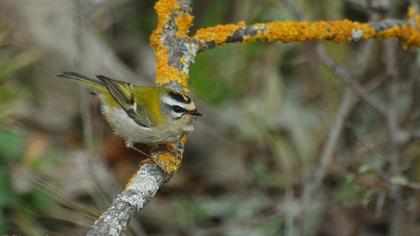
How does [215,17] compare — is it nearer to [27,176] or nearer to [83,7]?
[83,7]

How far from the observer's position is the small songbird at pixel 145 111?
3.79m

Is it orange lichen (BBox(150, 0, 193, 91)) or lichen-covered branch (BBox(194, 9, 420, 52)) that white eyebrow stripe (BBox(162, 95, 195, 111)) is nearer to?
orange lichen (BBox(150, 0, 193, 91))

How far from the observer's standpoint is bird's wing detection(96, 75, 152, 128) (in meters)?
4.02

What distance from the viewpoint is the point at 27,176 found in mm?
4887

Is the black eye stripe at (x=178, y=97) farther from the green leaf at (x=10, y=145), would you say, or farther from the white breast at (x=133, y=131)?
the green leaf at (x=10, y=145)

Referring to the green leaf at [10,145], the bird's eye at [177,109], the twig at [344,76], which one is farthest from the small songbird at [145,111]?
the twig at [344,76]

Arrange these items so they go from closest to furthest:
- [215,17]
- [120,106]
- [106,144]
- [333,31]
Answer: [333,31], [120,106], [106,144], [215,17]

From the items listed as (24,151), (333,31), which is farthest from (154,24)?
(333,31)

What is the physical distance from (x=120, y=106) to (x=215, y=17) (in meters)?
2.86

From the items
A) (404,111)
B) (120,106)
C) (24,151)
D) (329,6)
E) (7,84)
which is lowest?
(120,106)

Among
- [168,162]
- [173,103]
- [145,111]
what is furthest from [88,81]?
[168,162]

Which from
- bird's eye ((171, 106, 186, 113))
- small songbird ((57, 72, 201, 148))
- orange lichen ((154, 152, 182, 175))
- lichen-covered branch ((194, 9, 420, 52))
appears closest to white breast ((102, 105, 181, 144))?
small songbird ((57, 72, 201, 148))

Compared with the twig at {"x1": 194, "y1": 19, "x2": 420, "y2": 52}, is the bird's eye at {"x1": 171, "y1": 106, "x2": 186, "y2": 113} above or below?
below

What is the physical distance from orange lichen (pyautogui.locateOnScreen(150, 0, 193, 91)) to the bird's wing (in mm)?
343
